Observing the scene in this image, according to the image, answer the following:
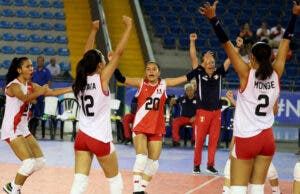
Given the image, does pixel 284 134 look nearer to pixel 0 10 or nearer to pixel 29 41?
pixel 29 41

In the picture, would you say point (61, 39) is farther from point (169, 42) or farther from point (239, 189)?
point (239, 189)

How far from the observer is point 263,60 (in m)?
6.61

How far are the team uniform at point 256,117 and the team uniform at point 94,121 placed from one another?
1405 mm

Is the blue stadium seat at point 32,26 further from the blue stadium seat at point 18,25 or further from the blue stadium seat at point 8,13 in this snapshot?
the blue stadium seat at point 8,13

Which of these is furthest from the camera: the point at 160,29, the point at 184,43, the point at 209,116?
the point at 160,29

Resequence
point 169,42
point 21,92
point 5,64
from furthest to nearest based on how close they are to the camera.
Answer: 1. point 169,42
2. point 5,64
3. point 21,92

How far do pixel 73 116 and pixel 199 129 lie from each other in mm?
6175

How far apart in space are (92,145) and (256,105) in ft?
5.69

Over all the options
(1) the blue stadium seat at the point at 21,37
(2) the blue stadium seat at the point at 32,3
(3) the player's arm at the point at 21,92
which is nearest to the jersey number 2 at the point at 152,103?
(3) the player's arm at the point at 21,92

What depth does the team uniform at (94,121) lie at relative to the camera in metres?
7.25

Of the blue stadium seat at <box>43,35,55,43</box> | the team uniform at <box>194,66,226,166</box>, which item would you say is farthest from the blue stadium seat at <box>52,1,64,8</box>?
the team uniform at <box>194,66,226,166</box>

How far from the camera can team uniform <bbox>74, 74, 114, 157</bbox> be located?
23.8ft

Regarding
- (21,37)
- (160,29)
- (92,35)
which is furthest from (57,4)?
(92,35)

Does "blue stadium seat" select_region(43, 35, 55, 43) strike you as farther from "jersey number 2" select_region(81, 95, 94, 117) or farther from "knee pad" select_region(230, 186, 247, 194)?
"knee pad" select_region(230, 186, 247, 194)
